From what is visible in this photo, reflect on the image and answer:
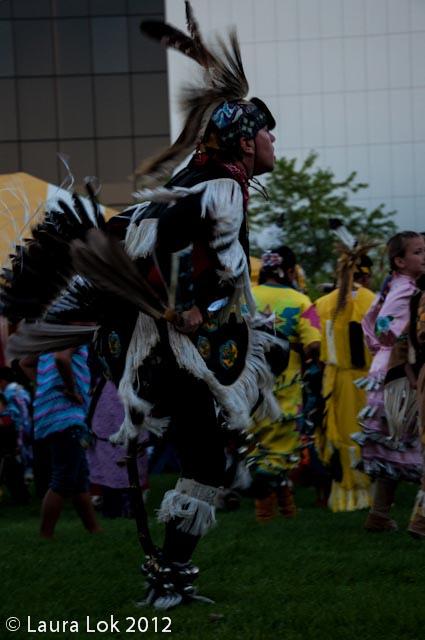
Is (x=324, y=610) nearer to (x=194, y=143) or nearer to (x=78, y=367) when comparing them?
(x=194, y=143)

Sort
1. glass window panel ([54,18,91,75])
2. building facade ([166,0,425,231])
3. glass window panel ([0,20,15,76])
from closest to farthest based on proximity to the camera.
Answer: glass window panel ([54,18,91,75]) < glass window panel ([0,20,15,76]) < building facade ([166,0,425,231])

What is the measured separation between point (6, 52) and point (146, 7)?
15.2 ft

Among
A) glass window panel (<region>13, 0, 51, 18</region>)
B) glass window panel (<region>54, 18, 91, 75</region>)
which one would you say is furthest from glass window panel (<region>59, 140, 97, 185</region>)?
glass window panel (<region>13, 0, 51, 18</region>)

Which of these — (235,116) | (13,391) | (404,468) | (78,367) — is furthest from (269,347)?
(13,391)

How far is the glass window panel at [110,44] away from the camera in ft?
129

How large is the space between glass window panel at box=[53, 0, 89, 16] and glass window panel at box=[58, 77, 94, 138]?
6.81 ft

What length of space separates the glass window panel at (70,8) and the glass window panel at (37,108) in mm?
2145

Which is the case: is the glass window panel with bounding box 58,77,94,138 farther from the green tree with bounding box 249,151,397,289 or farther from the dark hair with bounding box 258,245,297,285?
the dark hair with bounding box 258,245,297,285

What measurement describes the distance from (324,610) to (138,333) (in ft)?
4.20

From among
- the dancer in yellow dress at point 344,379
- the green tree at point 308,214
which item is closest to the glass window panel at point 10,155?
the green tree at point 308,214

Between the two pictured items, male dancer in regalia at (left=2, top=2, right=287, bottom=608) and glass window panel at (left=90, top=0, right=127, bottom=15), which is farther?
glass window panel at (left=90, top=0, right=127, bottom=15)

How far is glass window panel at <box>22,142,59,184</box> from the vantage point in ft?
129

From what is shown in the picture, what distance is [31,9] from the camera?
40312 mm

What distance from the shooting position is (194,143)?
5.38m
